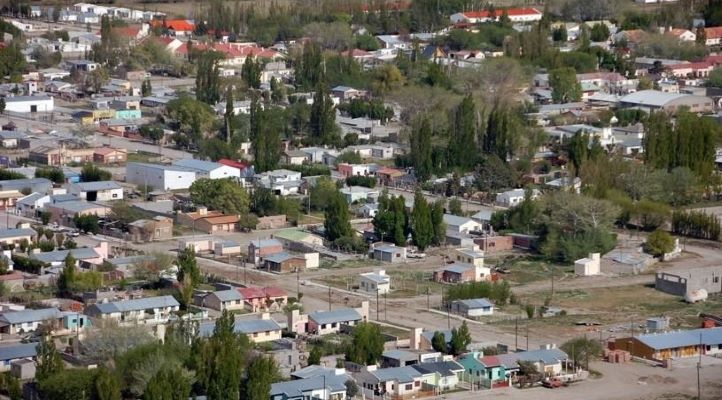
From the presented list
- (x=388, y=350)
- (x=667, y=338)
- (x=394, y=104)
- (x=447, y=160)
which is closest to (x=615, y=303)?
(x=667, y=338)

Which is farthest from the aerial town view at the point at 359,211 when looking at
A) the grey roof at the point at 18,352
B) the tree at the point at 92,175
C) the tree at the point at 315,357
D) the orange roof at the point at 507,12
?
the orange roof at the point at 507,12

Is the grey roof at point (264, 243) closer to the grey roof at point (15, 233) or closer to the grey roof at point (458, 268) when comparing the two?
the grey roof at point (458, 268)

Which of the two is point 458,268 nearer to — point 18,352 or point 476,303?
point 476,303

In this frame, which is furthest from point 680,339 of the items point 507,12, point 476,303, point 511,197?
point 507,12

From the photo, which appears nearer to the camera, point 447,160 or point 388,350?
point 388,350

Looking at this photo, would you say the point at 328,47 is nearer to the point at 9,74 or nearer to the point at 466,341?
the point at 9,74

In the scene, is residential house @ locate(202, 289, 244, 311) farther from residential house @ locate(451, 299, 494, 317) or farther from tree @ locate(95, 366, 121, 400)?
tree @ locate(95, 366, 121, 400)

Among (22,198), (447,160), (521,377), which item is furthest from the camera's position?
(447,160)
